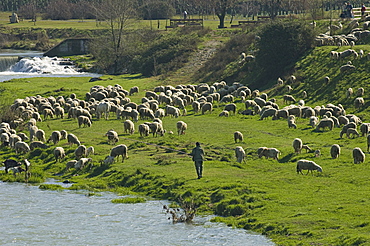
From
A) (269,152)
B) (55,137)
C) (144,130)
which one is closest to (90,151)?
(55,137)

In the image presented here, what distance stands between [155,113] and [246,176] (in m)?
19.6

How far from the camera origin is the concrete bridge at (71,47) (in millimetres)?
108562

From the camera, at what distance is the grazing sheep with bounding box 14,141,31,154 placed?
36.8 meters

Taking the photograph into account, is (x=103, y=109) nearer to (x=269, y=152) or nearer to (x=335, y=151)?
(x=269, y=152)

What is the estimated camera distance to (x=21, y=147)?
3691 centimetres

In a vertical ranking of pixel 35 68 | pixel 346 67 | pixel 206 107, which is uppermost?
pixel 346 67

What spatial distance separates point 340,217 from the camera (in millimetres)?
20891

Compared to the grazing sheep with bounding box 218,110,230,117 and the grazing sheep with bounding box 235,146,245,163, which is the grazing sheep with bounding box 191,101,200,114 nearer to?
the grazing sheep with bounding box 218,110,230,117

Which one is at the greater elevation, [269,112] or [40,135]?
[269,112]

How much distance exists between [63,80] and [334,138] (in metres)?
49.4

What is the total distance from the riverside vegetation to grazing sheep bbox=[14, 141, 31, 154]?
1.24ft

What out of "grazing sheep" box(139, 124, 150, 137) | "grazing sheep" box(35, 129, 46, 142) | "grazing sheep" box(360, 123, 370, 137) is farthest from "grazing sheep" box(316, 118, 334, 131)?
"grazing sheep" box(35, 129, 46, 142)

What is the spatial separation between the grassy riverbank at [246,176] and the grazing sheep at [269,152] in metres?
0.47

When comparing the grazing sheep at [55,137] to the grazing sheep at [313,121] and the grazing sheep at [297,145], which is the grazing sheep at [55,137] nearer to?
the grazing sheep at [297,145]
